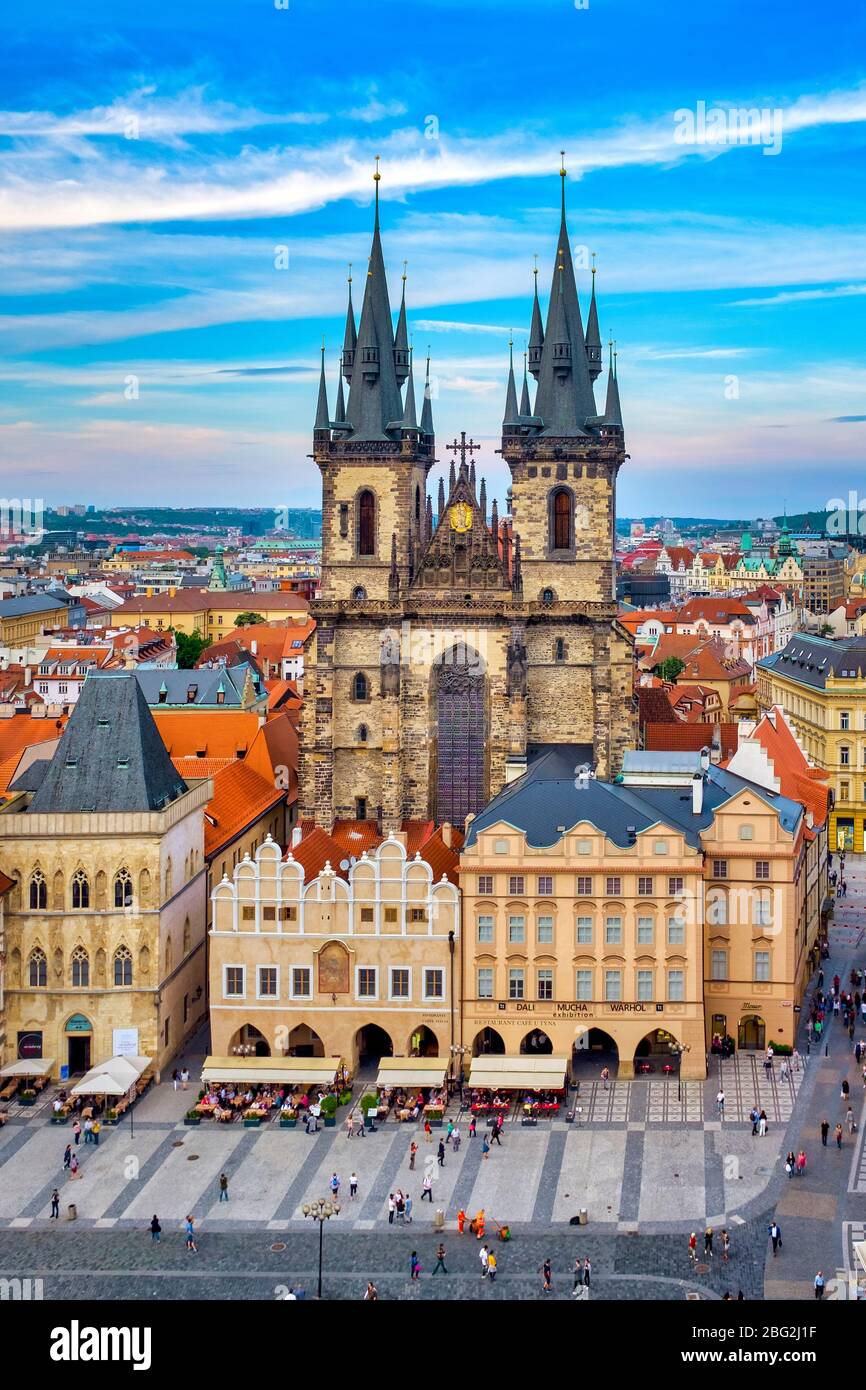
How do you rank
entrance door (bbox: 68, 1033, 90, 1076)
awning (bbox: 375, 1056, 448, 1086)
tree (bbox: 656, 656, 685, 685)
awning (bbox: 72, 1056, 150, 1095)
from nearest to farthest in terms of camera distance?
awning (bbox: 72, 1056, 150, 1095) → awning (bbox: 375, 1056, 448, 1086) → entrance door (bbox: 68, 1033, 90, 1076) → tree (bbox: 656, 656, 685, 685)

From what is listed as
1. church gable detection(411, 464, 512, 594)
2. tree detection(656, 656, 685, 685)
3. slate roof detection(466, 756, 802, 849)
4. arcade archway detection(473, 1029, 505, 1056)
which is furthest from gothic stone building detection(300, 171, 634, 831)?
tree detection(656, 656, 685, 685)

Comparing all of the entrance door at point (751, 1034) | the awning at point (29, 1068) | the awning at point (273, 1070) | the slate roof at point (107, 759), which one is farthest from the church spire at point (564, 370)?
the awning at point (29, 1068)

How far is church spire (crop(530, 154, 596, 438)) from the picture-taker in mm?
93750

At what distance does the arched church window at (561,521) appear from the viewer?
307 ft

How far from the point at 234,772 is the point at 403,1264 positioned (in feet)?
164

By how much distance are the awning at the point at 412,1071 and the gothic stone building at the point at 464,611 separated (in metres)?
28.9

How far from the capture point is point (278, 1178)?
5528 cm

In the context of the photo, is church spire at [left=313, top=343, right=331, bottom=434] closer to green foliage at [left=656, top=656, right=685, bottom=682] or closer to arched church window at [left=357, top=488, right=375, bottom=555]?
arched church window at [left=357, top=488, right=375, bottom=555]

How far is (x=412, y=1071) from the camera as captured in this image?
207 ft

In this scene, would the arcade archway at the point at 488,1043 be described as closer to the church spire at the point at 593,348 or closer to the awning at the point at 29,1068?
the awning at the point at 29,1068

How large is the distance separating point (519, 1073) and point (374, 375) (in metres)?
49.5

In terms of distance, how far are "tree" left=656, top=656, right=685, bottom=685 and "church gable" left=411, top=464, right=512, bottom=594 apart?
3601 inches

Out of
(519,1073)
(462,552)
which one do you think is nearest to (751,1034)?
(519,1073)
